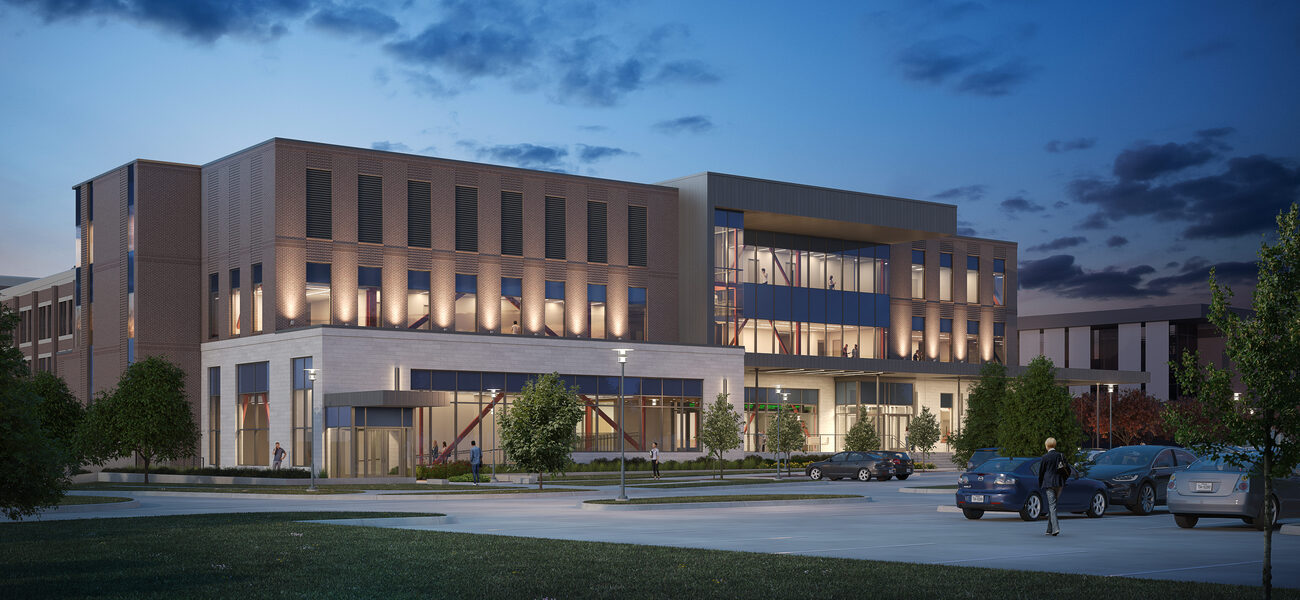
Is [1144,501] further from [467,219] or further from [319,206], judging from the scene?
[467,219]

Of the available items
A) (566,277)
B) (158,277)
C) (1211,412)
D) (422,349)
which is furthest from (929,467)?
(1211,412)

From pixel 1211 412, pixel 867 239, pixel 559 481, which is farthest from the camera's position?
pixel 867 239

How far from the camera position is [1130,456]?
1219 inches

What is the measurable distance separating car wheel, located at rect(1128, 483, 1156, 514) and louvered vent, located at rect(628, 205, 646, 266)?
47.9m

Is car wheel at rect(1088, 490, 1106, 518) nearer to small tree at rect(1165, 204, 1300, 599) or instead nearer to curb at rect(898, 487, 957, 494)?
curb at rect(898, 487, 957, 494)

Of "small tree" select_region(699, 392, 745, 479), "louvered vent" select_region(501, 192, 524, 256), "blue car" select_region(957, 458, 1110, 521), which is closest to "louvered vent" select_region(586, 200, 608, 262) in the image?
"louvered vent" select_region(501, 192, 524, 256)

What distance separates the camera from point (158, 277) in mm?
67500

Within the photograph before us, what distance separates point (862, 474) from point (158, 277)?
37.7m

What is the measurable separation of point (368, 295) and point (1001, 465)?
145 ft

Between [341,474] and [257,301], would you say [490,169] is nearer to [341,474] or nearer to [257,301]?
[257,301]

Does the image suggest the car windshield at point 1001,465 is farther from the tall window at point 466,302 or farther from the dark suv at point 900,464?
the tall window at point 466,302

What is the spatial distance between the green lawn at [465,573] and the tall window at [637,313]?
53.8 meters

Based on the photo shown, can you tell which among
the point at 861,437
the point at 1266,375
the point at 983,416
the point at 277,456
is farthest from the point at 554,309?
the point at 1266,375

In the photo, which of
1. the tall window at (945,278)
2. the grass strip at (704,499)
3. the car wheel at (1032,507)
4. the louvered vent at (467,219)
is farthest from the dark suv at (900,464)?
the tall window at (945,278)
